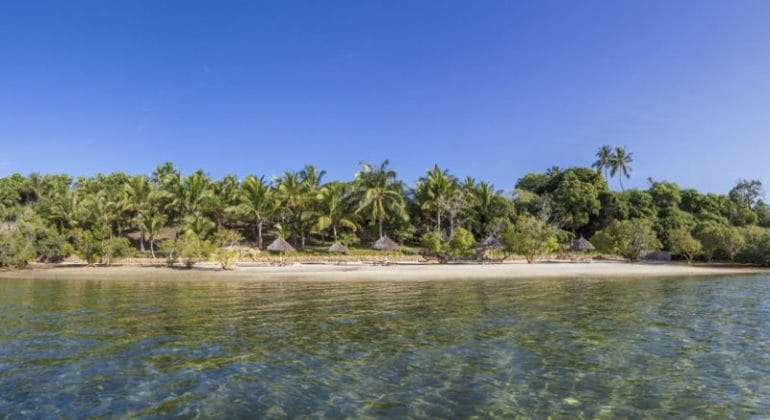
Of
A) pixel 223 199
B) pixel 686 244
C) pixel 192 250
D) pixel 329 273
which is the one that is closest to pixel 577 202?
pixel 686 244

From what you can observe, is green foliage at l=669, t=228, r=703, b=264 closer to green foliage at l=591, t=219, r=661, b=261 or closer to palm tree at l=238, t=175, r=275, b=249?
green foliage at l=591, t=219, r=661, b=261

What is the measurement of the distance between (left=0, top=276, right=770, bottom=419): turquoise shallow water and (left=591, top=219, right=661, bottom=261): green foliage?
2590 centimetres

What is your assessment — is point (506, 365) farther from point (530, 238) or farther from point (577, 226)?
point (577, 226)

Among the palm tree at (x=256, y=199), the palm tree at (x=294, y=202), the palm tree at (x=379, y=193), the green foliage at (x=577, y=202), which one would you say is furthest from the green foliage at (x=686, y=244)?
the palm tree at (x=256, y=199)

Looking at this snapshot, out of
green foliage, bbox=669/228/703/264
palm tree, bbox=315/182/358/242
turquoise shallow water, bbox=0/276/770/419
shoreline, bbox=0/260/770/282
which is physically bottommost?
turquoise shallow water, bbox=0/276/770/419

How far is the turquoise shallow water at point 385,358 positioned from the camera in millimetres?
6828

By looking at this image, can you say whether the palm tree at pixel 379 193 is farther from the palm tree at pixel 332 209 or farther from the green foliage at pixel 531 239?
the green foliage at pixel 531 239

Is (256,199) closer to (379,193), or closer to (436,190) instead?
(379,193)

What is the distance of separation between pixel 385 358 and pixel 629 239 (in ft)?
132

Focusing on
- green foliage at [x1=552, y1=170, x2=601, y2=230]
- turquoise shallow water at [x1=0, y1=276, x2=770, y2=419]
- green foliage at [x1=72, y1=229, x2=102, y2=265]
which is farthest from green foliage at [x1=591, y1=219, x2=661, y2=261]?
green foliage at [x1=72, y1=229, x2=102, y2=265]

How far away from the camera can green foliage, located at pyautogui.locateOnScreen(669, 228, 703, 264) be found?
1647 inches

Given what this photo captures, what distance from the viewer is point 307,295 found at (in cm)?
2019

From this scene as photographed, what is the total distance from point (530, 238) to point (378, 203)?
17319 mm

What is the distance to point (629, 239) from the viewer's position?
4234 centimetres
